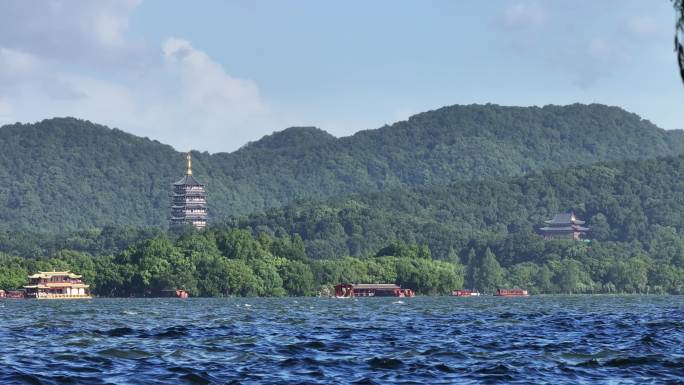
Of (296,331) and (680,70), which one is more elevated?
(680,70)

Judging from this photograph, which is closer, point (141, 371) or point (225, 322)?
point (141, 371)

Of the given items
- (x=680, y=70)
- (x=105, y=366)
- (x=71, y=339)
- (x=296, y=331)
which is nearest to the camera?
(x=680, y=70)

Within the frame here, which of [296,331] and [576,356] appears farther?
[296,331]

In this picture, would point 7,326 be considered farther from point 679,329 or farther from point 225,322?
point 679,329

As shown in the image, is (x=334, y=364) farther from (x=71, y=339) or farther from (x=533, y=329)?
(x=533, y=329)

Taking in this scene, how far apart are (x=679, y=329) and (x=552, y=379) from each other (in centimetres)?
3429

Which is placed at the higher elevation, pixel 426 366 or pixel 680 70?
pixel 680 70

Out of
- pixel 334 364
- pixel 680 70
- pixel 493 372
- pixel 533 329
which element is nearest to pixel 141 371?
pixel 334 364

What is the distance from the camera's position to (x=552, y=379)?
5025 centimetres

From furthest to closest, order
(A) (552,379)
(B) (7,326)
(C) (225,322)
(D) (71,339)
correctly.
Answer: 1. (C) (225,322)
2. (B) (7,326)
3. (D) (71,339)
4. (A) (552,379)

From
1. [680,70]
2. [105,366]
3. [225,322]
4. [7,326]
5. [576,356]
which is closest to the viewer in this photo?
[680,70]

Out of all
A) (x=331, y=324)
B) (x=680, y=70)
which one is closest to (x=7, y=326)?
(x=331, y=324)

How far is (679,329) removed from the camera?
82312mm

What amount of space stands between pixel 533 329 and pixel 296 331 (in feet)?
46.7
